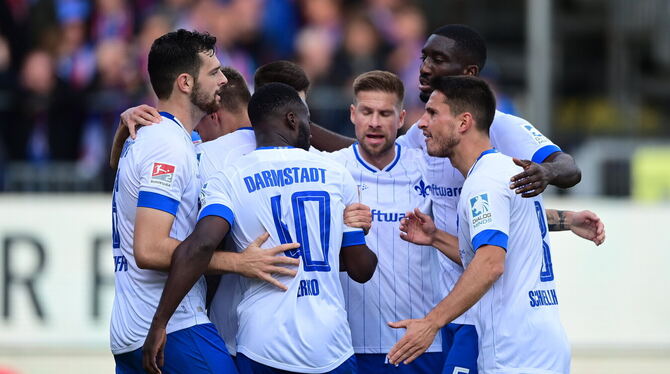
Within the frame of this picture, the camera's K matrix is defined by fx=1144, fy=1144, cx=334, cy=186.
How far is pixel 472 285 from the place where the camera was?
4914 mm

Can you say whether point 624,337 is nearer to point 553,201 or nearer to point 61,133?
point 553,201

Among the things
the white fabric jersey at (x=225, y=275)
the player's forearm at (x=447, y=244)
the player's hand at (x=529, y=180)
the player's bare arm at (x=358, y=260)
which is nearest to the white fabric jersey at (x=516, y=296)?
the player's hand at (x=529, y=180)

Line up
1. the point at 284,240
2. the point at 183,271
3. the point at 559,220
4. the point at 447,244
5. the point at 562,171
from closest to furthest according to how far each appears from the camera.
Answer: the point at 183,271, the point at 284,240, the point at 562,171, the point at 447,244, the point at 559,220

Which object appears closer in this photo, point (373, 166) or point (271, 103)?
point (271, 103)

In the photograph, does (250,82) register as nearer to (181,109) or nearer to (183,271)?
(181,109)

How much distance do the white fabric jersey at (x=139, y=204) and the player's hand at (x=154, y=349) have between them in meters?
0.14

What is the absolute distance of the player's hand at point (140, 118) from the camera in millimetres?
5160

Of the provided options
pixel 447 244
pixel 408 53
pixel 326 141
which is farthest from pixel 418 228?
pixel 408 53

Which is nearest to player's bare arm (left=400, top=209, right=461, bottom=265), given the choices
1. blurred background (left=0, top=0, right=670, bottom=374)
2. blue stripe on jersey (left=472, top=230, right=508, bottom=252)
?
blue stripe on jersey (left=472, top=230, right=508, bottom=252)

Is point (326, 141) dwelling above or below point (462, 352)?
above

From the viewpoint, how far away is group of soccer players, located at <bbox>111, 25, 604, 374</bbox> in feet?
16.2

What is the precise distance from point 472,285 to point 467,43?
1.55m

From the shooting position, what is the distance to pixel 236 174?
16.6 ft

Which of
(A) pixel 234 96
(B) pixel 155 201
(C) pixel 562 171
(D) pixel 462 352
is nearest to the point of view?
(B) pixel 155 201
